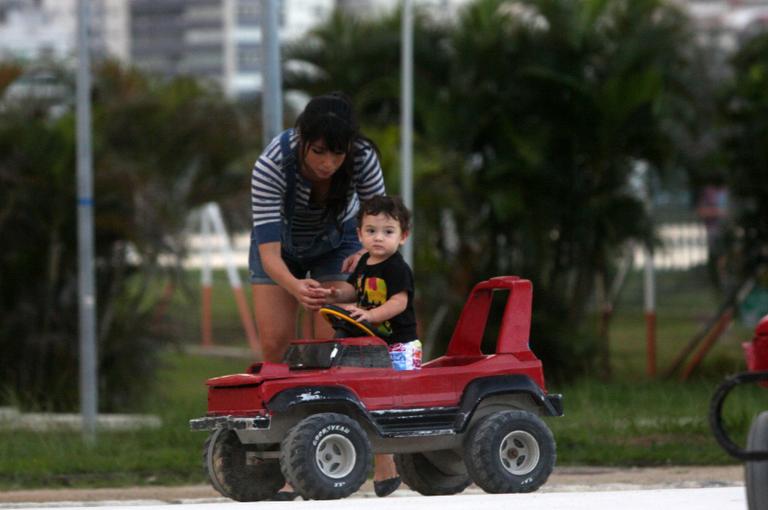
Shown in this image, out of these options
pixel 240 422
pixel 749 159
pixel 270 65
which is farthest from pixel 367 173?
pixel 749 159

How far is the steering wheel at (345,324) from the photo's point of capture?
553 centimetres

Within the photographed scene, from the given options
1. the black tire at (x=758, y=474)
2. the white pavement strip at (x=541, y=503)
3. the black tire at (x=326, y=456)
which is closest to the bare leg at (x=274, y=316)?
the black tire at (x=326, y=456)

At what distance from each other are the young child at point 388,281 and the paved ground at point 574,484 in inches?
71.2

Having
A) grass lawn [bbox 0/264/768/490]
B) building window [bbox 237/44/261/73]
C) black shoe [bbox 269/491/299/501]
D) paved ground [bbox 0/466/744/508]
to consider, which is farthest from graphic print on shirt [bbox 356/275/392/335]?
building window [bbox 237/44/261/73]

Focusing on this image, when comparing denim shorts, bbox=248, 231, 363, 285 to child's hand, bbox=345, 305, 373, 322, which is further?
denim shorts, bbox=248, 231, 363, 285

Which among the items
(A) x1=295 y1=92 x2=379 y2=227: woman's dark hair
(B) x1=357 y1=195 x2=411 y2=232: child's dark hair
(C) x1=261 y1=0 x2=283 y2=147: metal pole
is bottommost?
(B) x1=357 y1=195 x2=411 y2=232: child's dark hair

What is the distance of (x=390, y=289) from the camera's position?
5609 millimetres

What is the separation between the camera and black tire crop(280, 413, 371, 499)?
522cm

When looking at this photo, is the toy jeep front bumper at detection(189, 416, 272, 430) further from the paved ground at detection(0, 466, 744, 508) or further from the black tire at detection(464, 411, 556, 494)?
the paved ground at detection(0, 466, 744, 508)

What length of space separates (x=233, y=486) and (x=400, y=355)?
2.31 feet

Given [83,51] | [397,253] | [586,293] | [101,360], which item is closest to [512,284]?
[397,253]

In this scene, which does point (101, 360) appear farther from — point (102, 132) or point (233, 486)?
point (233, 486)

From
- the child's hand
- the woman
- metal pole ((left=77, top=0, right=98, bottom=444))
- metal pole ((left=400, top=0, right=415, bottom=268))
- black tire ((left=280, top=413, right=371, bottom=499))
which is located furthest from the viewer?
metal pole ((left=400, top=0, right=415, bottom=268))

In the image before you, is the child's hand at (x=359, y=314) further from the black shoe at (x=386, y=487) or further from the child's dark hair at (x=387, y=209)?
the black shoe at (x=386, y=487)
